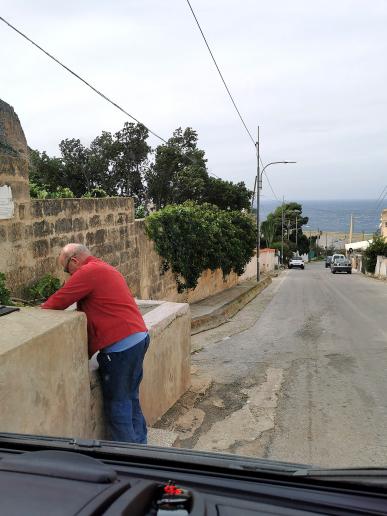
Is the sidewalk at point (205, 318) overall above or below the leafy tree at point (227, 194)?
below

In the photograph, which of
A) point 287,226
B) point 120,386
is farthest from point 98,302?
point 287,226

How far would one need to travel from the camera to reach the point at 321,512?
1.53m

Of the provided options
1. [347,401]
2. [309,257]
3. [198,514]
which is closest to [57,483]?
[198,514]

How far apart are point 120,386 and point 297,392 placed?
11.5ft

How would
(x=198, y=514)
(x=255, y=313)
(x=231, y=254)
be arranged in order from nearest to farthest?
(x=198, y=514)
(x=255, y=313)
(x=231, y=254)

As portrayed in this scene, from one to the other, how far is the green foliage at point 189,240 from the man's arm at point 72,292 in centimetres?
764

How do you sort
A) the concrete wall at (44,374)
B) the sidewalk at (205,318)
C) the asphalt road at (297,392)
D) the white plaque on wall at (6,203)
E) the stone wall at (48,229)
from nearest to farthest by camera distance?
the concrete wall at (44,374) → the sidewalk at (205,318) → the asphalt road at (297,392) → the white plaque on wall at (6,203) → the stone wall at (48,229)

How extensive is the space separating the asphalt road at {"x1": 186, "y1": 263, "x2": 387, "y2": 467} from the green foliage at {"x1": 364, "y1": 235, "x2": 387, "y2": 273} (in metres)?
32.0

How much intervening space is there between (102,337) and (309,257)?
94.8 meters

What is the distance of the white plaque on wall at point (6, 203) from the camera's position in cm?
529

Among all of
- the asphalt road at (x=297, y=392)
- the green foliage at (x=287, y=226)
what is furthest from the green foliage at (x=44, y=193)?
the green foliage at (x=287, y=226)

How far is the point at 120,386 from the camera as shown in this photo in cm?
372

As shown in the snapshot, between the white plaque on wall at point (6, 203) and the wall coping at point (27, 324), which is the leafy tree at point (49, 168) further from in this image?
the wall coping at point (27, 324)

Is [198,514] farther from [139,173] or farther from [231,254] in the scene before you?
[139,173]
